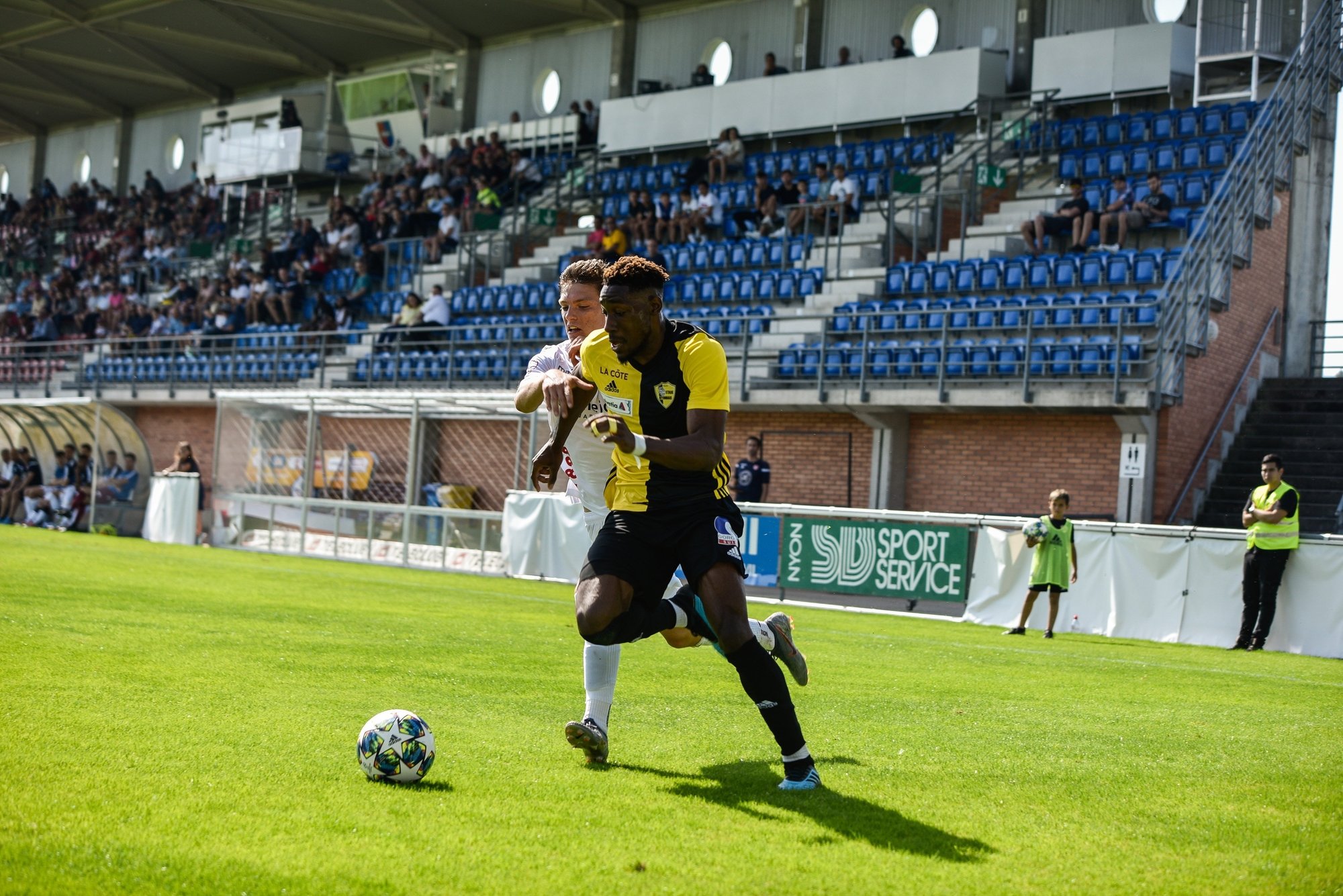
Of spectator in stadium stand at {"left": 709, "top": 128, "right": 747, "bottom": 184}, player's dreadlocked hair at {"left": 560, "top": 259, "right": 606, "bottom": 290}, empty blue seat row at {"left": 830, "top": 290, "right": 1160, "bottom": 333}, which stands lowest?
player's dreadlocked hair at {"left": 560, "top": 259, "right": 606, "bottom": 290}

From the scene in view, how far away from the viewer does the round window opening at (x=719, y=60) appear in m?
36.7

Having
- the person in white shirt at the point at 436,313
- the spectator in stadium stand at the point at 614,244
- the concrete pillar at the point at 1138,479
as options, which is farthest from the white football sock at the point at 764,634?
the person in white shirt at the point at 436,313

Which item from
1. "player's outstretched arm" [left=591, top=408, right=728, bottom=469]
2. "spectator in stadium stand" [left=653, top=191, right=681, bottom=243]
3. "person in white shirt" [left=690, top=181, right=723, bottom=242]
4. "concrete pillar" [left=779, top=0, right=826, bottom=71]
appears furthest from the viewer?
"concrete pillar" [left=779, top=0, right=826, bottom=71]

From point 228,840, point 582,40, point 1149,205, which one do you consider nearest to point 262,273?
point 582,40

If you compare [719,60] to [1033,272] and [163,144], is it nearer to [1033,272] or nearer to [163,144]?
[1033,272]

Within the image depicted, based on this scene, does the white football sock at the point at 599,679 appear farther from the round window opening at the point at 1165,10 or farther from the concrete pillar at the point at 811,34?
the concrete pillar at the point at 811,34

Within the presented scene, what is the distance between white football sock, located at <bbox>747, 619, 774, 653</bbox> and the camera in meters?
6.46

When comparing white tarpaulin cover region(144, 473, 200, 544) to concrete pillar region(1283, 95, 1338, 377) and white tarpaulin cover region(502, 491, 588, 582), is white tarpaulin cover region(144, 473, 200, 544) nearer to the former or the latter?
white tarpaulin cover region(502, 491, 588, 582)

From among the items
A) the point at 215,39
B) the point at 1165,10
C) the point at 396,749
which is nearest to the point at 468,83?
the point at 215,39

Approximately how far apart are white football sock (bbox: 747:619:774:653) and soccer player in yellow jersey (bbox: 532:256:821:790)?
661 mm

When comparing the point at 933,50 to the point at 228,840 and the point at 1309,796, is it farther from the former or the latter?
the point at 228,840

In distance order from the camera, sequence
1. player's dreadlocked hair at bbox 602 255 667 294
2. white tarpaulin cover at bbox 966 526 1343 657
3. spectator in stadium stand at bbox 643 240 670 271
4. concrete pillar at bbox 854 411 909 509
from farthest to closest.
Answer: spectator in stadium stand at bbox 643 240 670 271
concrete pillar at bbox 854 411 909 509
white tarpaulin cover at bbox 966 526 1343 657
player's dreadlocked hair at bbox 602 255 667 294

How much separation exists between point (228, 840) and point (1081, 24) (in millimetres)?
28898

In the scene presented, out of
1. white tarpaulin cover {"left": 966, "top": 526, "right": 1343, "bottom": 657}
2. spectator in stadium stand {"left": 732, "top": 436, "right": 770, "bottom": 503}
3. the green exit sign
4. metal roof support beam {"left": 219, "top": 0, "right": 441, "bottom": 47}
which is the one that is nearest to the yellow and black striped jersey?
white tarpaulin cover {"left": 966, "top": 526, "right": 1343, "bottom": 657}
